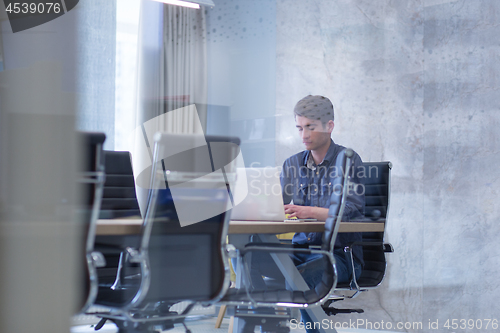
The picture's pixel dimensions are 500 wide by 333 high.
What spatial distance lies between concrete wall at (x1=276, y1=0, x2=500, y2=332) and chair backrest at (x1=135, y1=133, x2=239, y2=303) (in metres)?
1.55

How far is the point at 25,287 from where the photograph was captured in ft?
1.72

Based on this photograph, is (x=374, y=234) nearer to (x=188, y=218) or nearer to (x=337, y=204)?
(x=337, y=204)

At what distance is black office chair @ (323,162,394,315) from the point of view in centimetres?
269

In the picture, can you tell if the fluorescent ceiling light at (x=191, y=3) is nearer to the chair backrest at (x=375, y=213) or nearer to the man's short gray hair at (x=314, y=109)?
the man's short gray hair at (x=314, y=109)

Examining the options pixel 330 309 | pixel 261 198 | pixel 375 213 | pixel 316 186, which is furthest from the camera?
pixel 375 213

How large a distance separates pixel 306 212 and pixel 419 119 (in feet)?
5.64

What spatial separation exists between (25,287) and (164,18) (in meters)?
1.97

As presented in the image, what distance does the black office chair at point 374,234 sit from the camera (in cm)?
269

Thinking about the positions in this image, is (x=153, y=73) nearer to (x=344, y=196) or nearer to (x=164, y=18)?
(x=164, y=18)

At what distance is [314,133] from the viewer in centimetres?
291

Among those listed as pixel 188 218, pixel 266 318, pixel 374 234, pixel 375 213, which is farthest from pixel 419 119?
pixel 188 218

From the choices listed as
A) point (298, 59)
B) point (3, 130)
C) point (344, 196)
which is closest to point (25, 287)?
point (3, 130)

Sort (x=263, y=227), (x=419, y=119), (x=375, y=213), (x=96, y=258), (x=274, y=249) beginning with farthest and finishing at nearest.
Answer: (x=419, y=119) < (x=375, y=213) < (x=274, y=249) < (x=263, y=227) < (x=96, y=258)

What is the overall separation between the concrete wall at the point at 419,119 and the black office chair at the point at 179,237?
156 centimetres
